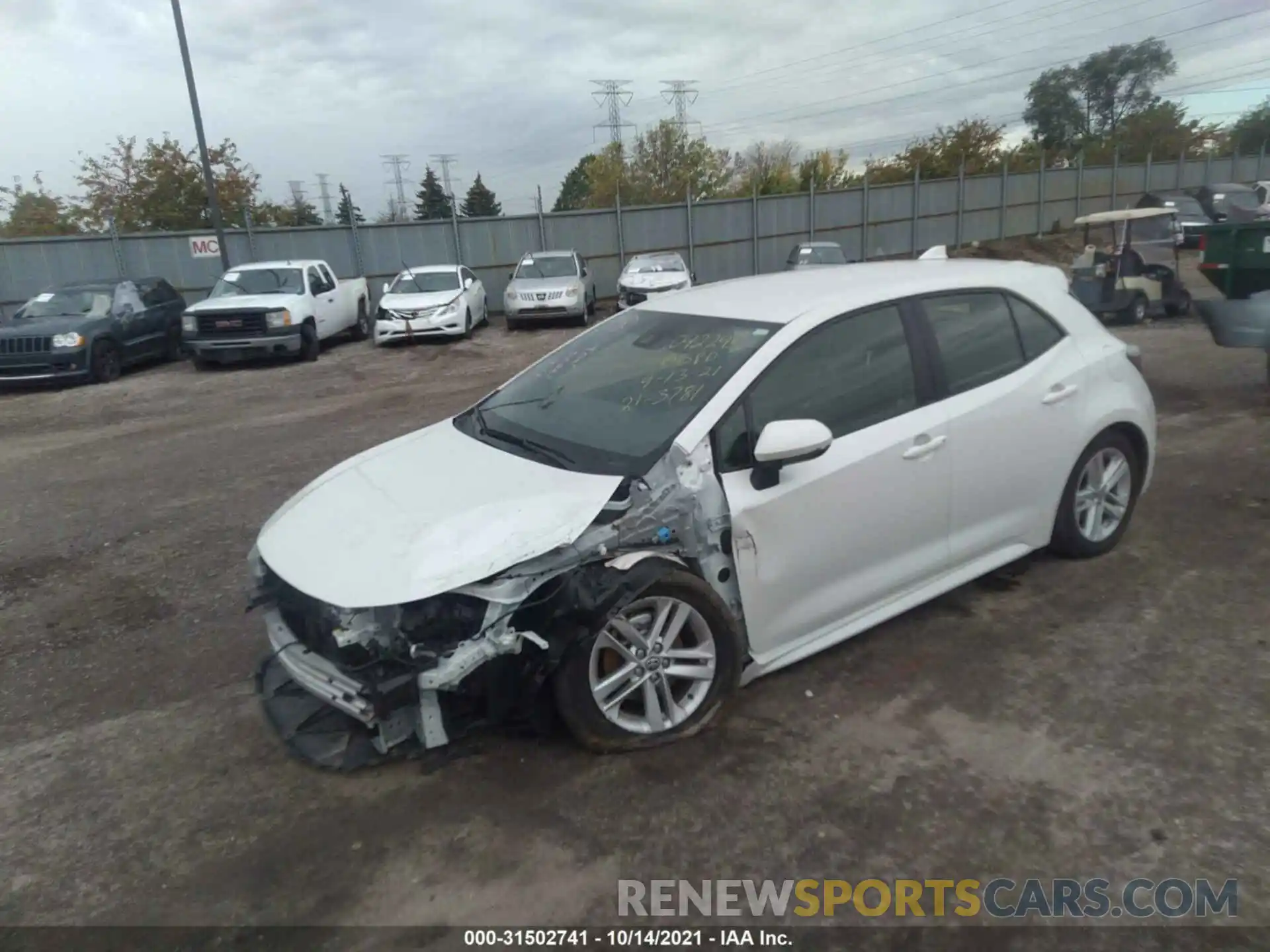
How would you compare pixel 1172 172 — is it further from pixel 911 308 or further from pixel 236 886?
pixel 236 886

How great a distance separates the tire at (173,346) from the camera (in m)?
15.3

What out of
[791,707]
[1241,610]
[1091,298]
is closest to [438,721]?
[791,707]

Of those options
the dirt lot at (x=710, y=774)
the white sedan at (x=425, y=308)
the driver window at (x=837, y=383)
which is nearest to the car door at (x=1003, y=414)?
the driver window at (x=837, y=383)

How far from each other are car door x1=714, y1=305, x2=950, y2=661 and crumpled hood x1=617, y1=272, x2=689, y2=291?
1465 cm

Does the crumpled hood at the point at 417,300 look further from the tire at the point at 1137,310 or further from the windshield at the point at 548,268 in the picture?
the tire at the point at 1137,310

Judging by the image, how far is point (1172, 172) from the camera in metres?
35.8

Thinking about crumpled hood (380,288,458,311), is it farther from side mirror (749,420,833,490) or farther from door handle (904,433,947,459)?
side mirror (749,420,833,490)

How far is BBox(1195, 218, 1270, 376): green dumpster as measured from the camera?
824cm

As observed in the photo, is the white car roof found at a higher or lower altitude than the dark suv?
higher

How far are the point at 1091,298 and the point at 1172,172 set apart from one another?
93.6ft

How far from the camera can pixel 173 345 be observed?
50.9 ft

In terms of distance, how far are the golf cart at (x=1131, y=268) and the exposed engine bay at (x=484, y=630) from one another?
12.7 metres

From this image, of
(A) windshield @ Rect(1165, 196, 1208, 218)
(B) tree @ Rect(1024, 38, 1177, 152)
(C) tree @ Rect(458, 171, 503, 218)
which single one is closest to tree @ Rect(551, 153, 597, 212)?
(C) tree @ Rect(458, 171, 503, 218)

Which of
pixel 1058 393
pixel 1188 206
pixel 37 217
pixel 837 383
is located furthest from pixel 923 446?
pixel 37 217
